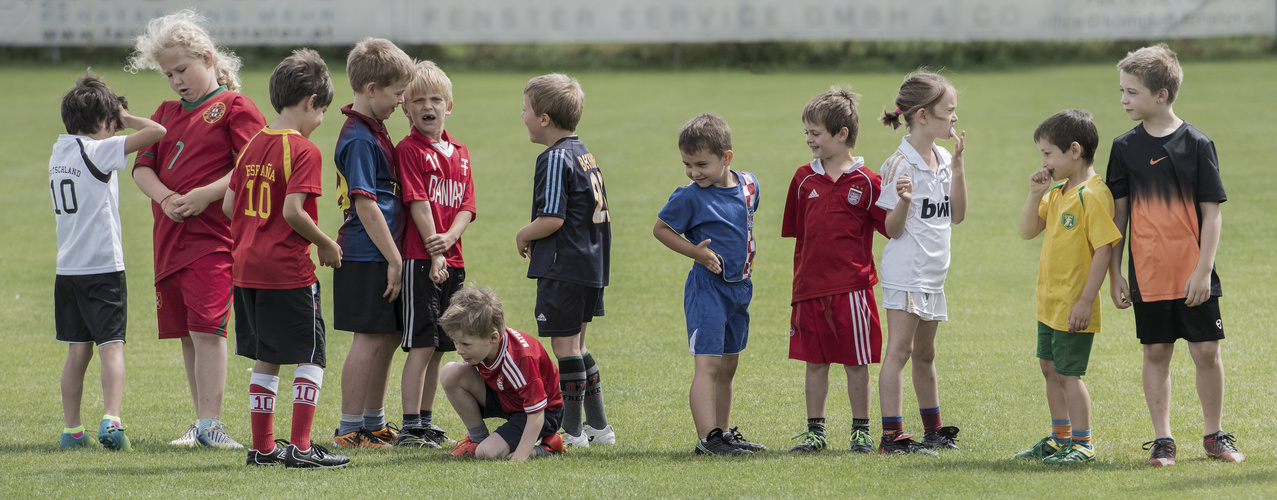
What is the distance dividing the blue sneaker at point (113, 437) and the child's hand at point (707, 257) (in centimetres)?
278

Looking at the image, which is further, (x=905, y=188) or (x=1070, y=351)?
(x=905, y=188)

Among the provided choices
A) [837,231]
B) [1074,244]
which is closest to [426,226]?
[837,231]

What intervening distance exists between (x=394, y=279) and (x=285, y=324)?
53 cm

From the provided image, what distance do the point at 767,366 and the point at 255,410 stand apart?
3438mm

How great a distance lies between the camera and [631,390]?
6.49 meters

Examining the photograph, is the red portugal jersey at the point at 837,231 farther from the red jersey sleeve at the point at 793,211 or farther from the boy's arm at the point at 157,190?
the boy's arm at the point at 157,190

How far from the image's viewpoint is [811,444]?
196 inches

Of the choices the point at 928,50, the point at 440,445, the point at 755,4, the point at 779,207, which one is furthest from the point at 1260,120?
the point at 440,445

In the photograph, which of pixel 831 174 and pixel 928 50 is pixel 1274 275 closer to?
pixel 831 174

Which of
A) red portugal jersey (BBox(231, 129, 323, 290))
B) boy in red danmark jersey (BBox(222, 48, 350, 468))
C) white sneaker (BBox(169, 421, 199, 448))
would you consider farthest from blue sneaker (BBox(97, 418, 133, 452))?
red portugal jersey (BBox(231, 129, 323, 290))

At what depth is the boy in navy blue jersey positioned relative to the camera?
502cm

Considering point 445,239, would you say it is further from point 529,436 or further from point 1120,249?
point 1120,249

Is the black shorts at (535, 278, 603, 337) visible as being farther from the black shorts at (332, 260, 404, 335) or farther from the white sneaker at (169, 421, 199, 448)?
the white sneaker at (169, 421, 199, 448)

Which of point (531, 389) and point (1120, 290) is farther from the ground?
point (1120, 290)
